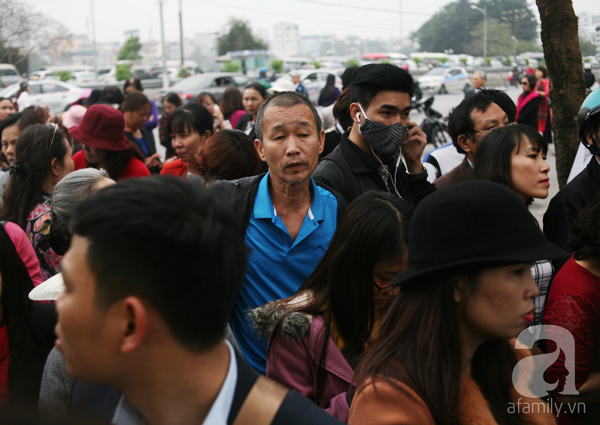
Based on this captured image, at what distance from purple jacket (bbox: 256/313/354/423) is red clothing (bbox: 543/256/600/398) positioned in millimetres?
817

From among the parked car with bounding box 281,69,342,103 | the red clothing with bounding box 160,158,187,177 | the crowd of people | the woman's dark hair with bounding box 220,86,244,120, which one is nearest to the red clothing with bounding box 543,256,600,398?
the crowd of people

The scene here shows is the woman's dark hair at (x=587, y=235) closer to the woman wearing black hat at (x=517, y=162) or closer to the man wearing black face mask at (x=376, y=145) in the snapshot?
the woman wearing black hat at (x=517, y=162)

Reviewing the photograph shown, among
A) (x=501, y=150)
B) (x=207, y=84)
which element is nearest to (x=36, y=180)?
(x=501, y=150)

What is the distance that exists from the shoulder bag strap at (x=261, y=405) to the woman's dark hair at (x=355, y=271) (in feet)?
2.47

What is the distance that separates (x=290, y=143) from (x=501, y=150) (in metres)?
1.19

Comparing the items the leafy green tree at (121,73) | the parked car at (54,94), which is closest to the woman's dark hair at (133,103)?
the parked car at (54,94)

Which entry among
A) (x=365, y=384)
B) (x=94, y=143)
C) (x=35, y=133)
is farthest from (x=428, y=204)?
(x=94, y=143)

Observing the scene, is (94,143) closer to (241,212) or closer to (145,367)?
(241,212)

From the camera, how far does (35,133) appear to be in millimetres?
3693

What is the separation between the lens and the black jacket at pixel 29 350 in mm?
2223

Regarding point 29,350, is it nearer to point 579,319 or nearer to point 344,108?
point 579,319

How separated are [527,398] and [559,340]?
0.59 metres

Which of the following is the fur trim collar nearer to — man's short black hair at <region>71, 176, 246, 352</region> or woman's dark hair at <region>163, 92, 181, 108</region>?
man's short black hair at <region>71, 176, 246, 352</region>

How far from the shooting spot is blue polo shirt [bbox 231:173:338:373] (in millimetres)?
2625
